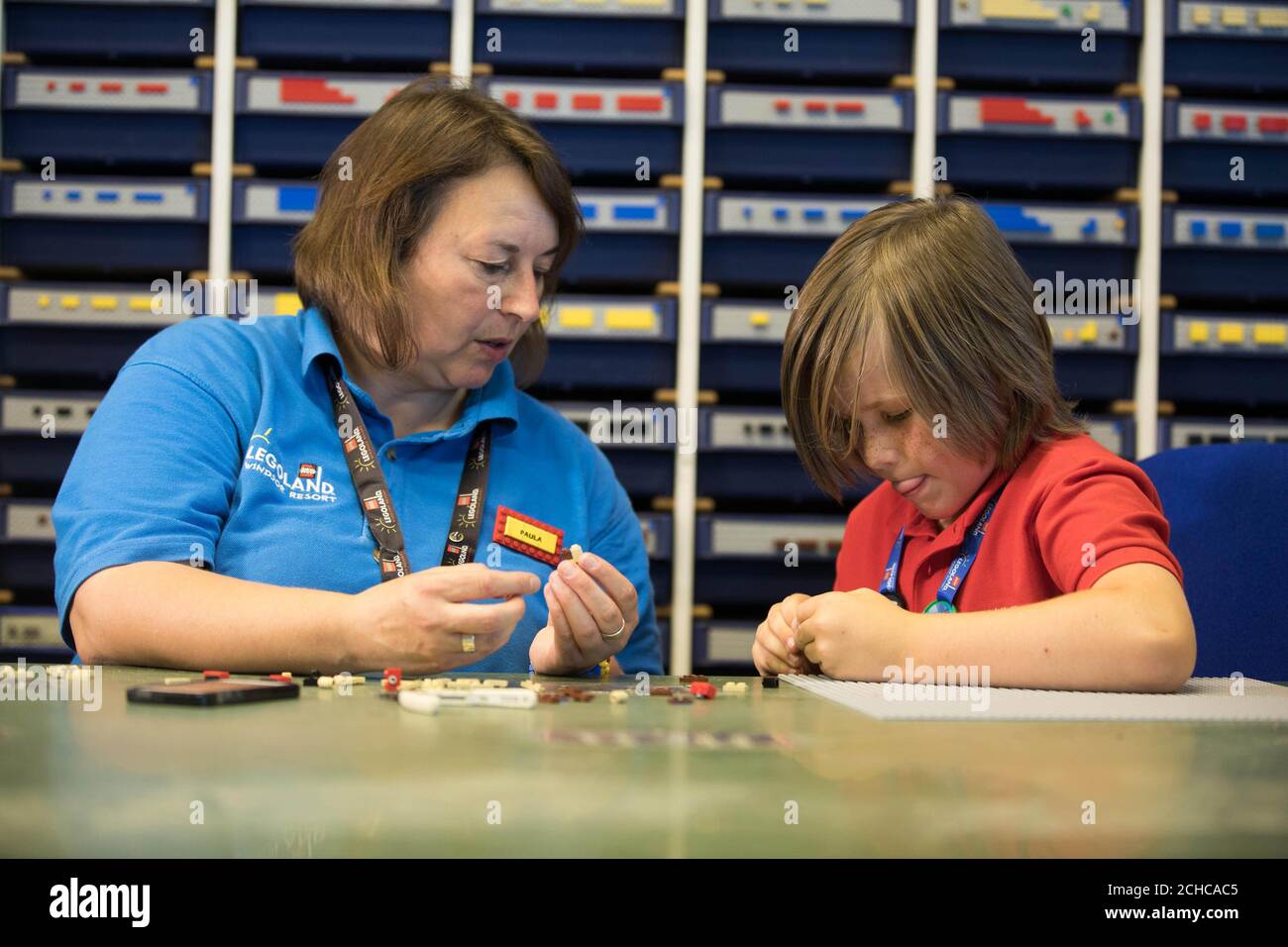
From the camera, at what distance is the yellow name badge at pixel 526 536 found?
1223 millimetres

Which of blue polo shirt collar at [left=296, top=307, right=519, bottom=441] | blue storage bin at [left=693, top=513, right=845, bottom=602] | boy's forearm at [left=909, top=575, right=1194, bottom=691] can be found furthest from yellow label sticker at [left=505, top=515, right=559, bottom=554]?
blue storage bin at [left=693, top=513, right=845, bottom=602]

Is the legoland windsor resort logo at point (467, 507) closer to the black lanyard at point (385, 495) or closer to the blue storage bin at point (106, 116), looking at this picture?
the black lanyard at point (385, 495)

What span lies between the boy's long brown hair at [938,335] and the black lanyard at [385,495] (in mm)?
338

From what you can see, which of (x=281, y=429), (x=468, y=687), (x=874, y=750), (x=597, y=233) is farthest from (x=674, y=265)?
(x=874, y=750)

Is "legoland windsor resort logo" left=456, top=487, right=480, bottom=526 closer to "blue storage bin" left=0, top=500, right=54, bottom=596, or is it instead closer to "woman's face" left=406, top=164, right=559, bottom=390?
"woman's face" left=406, top=164, right=559, bottom=390

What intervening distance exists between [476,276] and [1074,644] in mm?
689

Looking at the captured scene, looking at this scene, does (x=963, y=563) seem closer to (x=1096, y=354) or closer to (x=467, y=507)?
(x=467, y=507)

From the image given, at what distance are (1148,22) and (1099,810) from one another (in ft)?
8.85

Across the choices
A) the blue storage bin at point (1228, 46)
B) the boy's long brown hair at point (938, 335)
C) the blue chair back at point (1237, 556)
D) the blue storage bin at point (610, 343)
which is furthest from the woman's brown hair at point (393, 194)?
the blue storage bin at point (1228, 46)

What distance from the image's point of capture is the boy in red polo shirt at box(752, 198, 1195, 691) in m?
0.94

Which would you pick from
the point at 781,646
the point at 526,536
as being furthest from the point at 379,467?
the point at 781,646

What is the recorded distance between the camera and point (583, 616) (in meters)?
1.00
